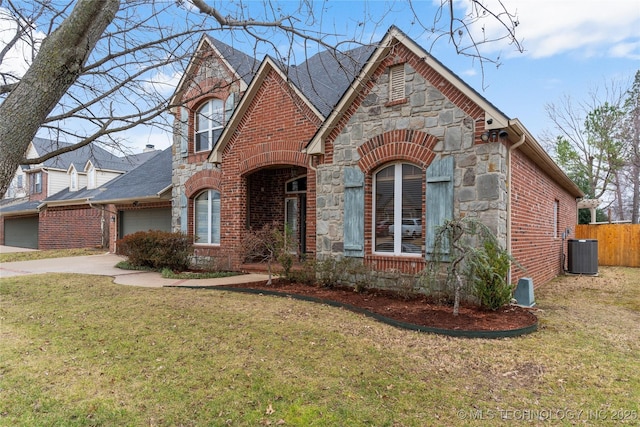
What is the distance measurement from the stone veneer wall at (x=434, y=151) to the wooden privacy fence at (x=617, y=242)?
1258 cm

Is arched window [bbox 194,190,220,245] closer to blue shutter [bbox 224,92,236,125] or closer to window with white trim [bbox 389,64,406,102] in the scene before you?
blue shutter [bbox 224,92,236,125]

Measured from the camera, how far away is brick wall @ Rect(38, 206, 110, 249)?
786 inches

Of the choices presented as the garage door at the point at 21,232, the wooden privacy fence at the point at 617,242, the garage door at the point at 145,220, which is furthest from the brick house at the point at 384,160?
the garage door at the point at 21,232

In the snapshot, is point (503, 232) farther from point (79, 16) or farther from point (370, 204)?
point (79, 16)

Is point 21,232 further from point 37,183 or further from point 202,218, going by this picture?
point 202,218

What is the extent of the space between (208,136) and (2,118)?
10628 mm

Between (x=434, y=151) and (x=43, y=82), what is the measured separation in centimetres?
614

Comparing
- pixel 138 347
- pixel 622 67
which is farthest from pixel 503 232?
pixel 622 67

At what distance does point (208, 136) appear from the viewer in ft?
41.6

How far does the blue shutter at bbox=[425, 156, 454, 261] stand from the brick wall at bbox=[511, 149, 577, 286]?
1314mm

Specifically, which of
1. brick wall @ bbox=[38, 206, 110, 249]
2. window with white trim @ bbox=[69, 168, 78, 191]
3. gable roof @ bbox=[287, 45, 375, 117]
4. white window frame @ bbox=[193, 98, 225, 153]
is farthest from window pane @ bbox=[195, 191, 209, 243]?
window with white trim @ bbox=[69, 168, 78, 191]

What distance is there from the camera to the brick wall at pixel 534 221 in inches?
299

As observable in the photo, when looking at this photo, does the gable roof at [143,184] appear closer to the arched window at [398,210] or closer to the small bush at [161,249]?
the small bush at [161,249]

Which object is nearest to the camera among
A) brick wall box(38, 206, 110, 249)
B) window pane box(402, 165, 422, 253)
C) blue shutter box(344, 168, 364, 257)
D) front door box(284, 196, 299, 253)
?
window pane box(402, 165, 422, 253)
